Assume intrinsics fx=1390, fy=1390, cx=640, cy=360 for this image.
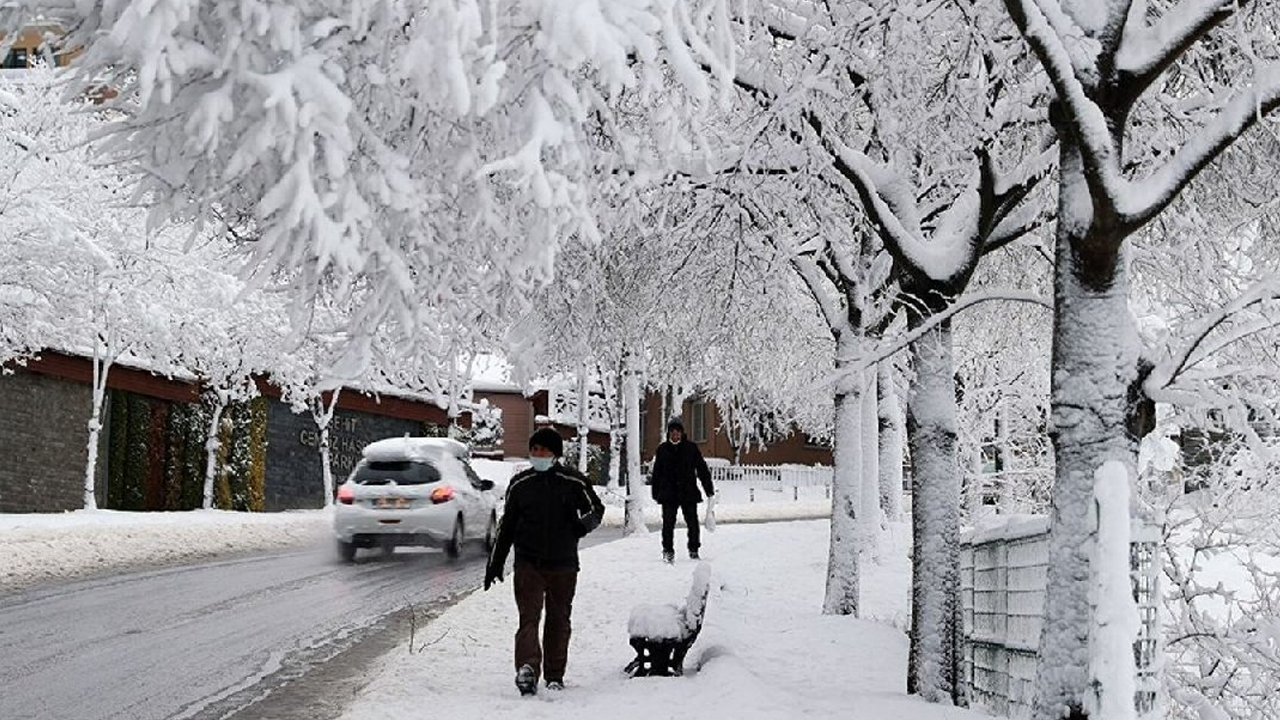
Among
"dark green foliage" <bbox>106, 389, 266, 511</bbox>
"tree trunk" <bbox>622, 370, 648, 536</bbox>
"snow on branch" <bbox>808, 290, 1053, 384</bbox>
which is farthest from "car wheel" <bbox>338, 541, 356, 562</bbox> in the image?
"dark green foliage" <bbox>106, 389, 266, 511</bbox>

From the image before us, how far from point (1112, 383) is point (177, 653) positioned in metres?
7.10

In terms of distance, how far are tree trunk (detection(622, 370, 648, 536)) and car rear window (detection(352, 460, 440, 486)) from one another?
6478 mm

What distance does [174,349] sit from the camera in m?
29.3

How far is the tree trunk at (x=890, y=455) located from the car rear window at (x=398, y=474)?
902 cm

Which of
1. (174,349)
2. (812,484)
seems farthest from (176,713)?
(812,484)

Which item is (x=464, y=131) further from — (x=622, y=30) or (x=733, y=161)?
(x=733, y=161)

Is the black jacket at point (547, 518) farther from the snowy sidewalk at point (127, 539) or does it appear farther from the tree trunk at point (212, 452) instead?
the tree trunk at point (212, 452)

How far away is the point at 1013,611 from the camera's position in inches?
350

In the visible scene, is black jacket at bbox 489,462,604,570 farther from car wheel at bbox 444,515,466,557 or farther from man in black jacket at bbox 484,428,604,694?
car wheel at bbox 444,515,466,557

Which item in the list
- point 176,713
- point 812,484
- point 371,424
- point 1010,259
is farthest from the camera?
point 812,484

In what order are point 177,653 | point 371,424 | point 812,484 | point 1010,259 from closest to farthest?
point 177,653, point 1010,259, point 371,424, point 812,484

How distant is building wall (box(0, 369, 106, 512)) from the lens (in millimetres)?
26828

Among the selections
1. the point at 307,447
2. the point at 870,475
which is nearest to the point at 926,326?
the point at 870,475

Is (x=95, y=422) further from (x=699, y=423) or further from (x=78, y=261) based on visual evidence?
(x=699, y=423)
